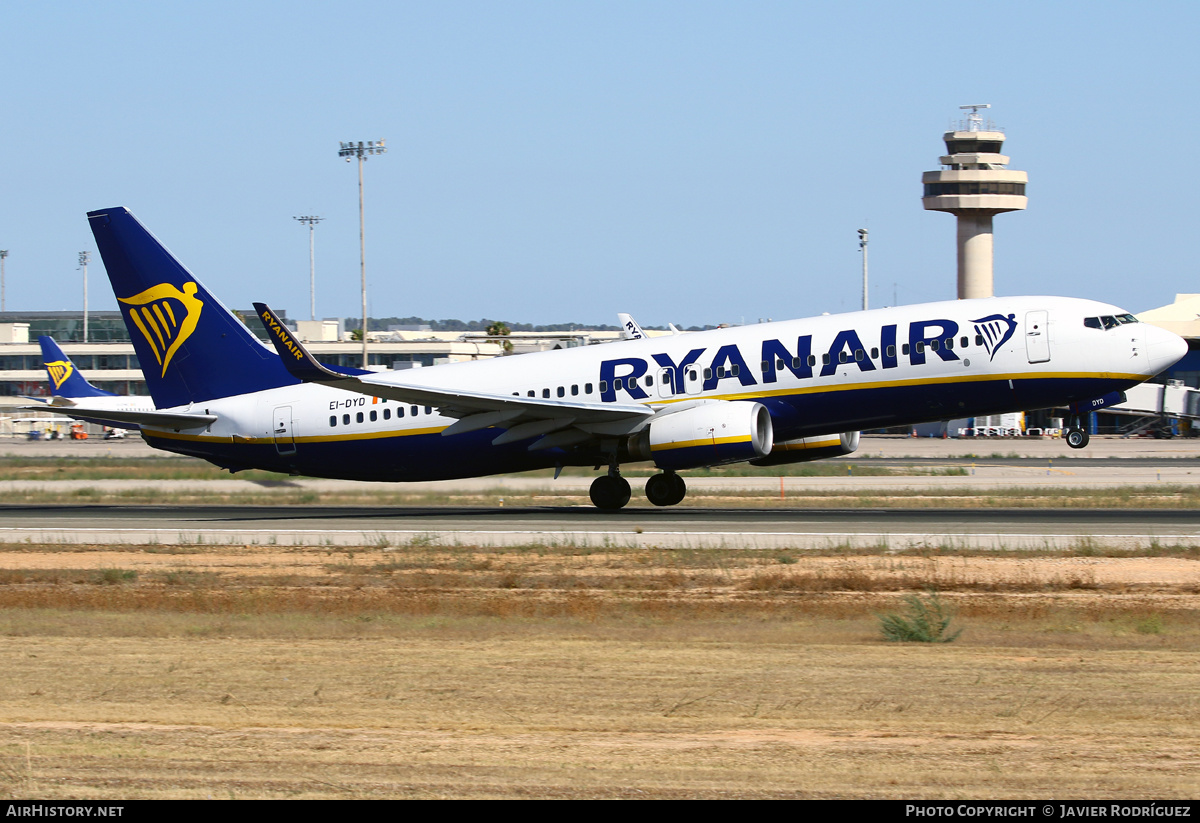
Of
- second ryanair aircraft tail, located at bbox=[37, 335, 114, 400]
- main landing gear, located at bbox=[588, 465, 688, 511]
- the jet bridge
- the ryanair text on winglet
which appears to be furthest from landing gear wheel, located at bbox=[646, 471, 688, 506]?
the jet bridge

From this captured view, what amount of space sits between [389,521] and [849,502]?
13.6 metres

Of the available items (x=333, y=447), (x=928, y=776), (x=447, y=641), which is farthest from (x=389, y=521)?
(x=928, y=776)

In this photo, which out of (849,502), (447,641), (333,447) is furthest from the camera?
(849,502)

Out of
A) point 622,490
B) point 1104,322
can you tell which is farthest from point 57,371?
point 1104,322

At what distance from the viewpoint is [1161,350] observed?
93.7ft

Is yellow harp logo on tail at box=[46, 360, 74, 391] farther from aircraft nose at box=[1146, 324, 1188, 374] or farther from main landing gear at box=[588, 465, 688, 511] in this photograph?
aircraft nose at box=[1146, 324, 1188, 374]

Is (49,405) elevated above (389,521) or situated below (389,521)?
above

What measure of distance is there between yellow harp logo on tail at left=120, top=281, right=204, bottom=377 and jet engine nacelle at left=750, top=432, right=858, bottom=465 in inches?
640

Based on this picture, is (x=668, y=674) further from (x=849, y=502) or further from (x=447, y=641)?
(x=849, y=502)

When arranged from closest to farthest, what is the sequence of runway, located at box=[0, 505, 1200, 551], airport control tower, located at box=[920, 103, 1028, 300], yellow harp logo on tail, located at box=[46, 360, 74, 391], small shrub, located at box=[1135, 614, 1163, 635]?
small shrub, located at box=[1135, 614, 1163, 635]
runway, located at box=[0, 505, 1200, 551]
yellow harp logo on tail, located at box=[46, 360, 74, 391]
airport control tower, located at box=[920, 103, 1028, 300]

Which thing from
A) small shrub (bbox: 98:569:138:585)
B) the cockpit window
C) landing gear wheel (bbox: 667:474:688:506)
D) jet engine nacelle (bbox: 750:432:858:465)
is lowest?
small shrub (bbox: 98:569:138:585)

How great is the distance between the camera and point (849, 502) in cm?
3634

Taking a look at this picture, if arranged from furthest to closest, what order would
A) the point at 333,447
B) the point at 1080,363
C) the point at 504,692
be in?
1. the point at 333,447
2. the point at 1080,363
3. the point at 504,692

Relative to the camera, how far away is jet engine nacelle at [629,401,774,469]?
2870 centimetres
